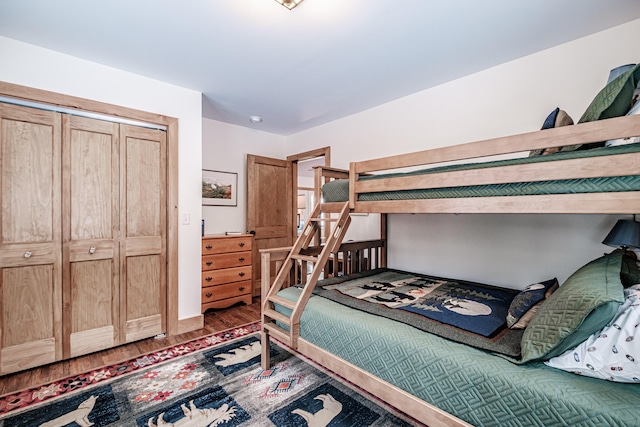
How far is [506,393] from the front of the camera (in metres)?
1.07

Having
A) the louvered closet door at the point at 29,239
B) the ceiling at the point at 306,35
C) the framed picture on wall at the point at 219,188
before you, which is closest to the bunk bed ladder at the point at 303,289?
the ceiling at the point at 306,35

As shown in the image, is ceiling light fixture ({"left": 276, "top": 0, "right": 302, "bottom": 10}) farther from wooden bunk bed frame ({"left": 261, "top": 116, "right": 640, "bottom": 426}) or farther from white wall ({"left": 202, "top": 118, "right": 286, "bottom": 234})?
white wall ({"left": 202, "top": 118, "right": 286, "bottom": 234})

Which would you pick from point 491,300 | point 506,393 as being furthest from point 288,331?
point 491,300

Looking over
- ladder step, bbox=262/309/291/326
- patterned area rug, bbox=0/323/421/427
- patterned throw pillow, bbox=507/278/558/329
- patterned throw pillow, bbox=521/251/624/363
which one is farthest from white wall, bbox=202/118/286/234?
patterned throw pillow, bbox=521/251/624/363

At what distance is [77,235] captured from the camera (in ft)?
7.98

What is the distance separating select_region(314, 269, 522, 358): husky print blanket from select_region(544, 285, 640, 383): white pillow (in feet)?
0.66

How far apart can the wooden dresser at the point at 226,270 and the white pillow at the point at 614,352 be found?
10.8 feet

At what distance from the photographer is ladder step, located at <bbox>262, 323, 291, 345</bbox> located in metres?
1.94

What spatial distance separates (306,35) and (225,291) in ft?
9.71

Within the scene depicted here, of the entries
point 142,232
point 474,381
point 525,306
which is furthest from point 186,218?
point 525,306

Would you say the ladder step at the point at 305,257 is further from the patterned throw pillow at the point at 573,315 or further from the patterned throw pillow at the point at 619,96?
the patterned throw pillow at the point at 619,96

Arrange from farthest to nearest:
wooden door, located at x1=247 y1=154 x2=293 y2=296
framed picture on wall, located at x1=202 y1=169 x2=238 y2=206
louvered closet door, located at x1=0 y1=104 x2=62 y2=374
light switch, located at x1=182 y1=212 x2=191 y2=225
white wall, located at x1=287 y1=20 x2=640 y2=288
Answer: wooden door, located at x1=247 y1=154 x2=293 y2=296 < framed picture on wall, located at x1=202 y1=169 x2=238 y2=206 < light switch, located at x1=182 y1=212 x2=191 y2=225 < louvered closet door, located at x1=0 y1=104 x2=62 y2=374 < white wall, located at x1=287 y1=20 x2=640 y2=288

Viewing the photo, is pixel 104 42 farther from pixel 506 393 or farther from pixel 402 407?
pixel 506 393

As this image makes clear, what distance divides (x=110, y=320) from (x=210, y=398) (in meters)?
1.38
